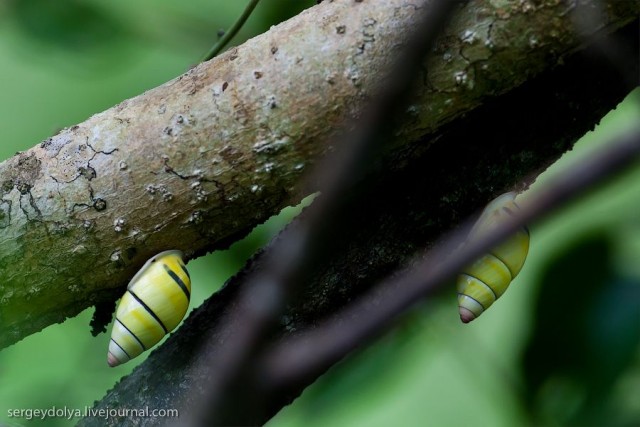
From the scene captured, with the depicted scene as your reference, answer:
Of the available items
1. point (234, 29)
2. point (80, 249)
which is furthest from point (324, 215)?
point (234, 29)

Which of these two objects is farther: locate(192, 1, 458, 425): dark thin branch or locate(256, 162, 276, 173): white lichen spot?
locate(256, 162, 276, 173): white lichen spot

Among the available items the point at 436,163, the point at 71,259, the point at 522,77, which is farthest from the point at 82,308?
the point at 522,77

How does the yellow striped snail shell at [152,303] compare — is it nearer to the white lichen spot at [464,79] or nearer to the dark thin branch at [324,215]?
the white lichen spot at [464,79]

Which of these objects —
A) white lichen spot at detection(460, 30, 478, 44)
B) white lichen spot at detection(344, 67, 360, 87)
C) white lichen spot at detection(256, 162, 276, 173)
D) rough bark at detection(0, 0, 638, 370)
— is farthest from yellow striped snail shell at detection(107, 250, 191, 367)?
white lichen spot at detection(460, 30, 478, 44)

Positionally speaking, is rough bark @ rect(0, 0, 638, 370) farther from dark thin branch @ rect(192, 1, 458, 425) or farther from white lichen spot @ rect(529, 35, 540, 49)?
dark thin branch @ rect(192, 1, 458, 425)

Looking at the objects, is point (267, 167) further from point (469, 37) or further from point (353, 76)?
point (469, 37)

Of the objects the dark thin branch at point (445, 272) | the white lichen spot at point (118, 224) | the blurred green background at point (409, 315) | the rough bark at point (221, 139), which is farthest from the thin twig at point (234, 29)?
the dark thin branch at point (445, 272)
